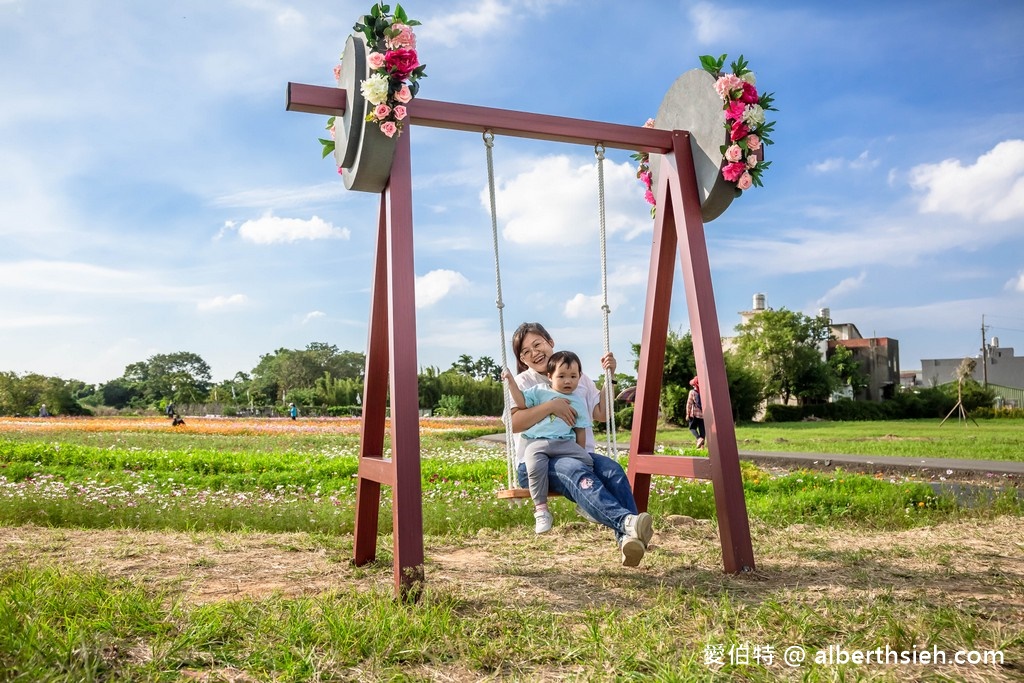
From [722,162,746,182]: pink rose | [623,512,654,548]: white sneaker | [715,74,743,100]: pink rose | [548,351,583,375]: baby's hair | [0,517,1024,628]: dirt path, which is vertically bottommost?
[0,517,1024,628]: dirt path

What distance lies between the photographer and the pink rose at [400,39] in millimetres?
4379

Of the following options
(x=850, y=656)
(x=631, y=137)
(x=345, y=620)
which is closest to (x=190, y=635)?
(x=345, y=620)

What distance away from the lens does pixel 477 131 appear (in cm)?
485

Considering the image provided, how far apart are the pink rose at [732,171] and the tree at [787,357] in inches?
1396

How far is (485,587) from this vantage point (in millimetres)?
4438

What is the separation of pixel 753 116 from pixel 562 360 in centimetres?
204

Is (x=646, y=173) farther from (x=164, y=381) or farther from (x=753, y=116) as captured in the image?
(x=164, y=381)

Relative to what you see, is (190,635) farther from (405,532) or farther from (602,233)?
(602,233)

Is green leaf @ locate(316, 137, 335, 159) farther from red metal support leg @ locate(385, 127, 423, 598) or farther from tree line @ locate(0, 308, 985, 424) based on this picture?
tree line @ locate(0, 308, 985, 424)

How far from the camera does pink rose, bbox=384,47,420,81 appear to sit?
14.3 feet

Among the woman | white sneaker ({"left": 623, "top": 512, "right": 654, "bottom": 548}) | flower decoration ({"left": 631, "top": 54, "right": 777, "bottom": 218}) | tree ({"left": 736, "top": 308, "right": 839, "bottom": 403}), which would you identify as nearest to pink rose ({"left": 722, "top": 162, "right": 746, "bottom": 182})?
flower decoration ({"left": 631, "top": 54, "right": 777, "bottom": 218})

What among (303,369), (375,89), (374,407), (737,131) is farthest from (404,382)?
(303,369)

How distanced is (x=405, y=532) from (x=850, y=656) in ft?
6.95

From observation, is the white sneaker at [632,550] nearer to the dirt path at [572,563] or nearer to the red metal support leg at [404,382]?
the dirt path at [572,563]
